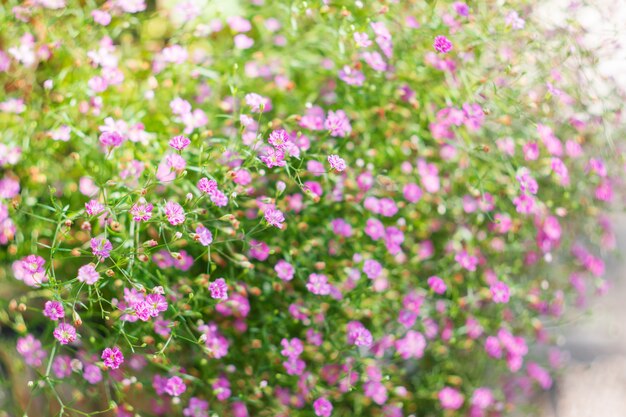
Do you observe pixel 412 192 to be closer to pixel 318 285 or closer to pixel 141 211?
pixel 318 285

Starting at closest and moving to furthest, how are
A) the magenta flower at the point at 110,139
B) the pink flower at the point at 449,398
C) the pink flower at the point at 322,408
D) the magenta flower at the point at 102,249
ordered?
the magenta flower at the point at 102,249
the magenta flower at the point at 110,139
the pink flower at the point at 322,408
the pink flower at the point at 449,398

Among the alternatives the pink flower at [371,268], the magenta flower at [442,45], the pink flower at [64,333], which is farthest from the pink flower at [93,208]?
the magenta flower at [442,45]

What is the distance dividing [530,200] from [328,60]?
1.39 feet

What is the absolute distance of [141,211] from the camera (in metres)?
0.86

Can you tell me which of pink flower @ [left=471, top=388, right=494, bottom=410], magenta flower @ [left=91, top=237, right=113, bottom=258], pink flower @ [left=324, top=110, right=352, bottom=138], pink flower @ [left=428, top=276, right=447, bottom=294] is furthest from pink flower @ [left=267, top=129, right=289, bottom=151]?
pink flower @ [left=471, top=388, right=494, bottom=410]

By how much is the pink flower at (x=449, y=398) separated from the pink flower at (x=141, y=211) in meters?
0.72

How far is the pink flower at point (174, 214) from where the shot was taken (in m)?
0.87

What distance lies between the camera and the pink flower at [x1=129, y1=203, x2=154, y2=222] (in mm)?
861

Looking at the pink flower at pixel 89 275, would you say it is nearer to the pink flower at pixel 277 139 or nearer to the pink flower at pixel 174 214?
the pink flower at pixel 174 214

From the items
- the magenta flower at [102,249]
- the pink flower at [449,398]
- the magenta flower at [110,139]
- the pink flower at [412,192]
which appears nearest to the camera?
the magenta flower at [102,249]

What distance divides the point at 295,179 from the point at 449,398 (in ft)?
1.82

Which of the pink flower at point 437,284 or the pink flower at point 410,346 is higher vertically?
the pink flower at point 437,284

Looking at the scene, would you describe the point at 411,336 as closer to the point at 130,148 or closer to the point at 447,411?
the point at 447,411

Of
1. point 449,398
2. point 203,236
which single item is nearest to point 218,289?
point 203,236
